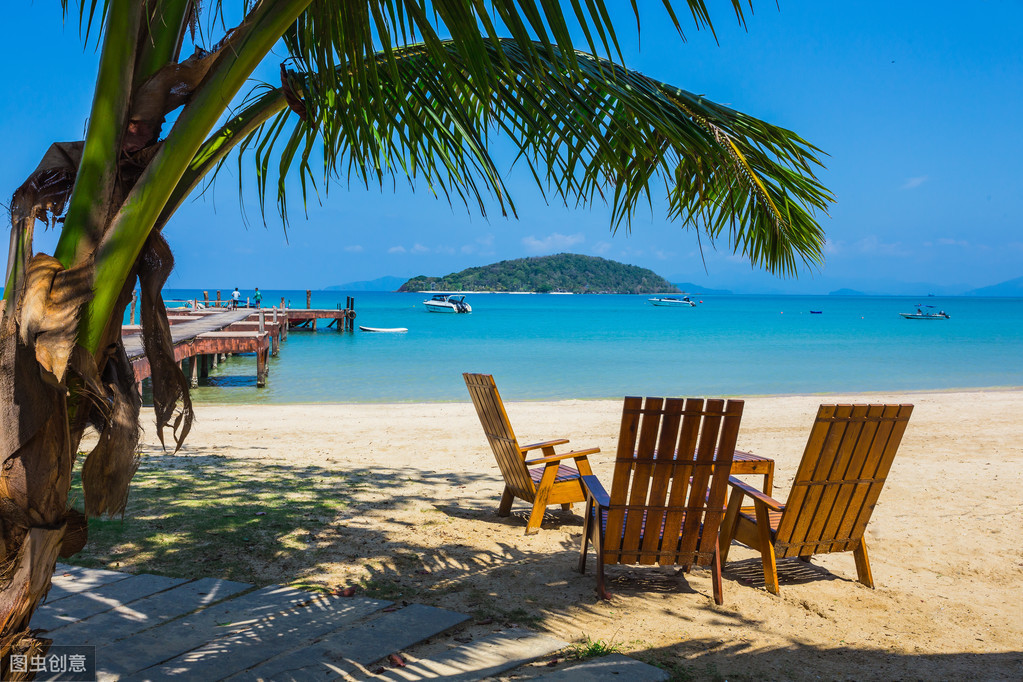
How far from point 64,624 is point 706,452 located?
287cm

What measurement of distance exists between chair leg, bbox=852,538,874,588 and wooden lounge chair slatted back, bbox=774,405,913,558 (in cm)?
5

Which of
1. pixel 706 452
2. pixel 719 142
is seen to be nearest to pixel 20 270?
pixel 719 142

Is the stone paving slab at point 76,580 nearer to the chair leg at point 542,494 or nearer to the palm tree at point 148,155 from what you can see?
the palm tree at point 148,155

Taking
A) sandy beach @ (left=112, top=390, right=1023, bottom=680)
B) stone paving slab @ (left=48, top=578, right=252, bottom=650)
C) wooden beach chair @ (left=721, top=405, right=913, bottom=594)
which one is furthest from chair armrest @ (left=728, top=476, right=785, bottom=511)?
stone paving slab @ (left=48, top=578, right=252, bottom=650)

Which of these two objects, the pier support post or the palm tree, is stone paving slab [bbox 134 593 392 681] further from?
the pier support post

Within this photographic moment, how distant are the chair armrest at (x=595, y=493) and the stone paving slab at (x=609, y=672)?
882 millimetres

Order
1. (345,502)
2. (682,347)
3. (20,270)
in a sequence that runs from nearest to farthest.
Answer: (20,270)
(345,502)
(682,347)

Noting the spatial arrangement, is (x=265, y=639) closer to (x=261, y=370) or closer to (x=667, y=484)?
(x=667, y=484)

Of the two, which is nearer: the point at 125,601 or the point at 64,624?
the point at 64,624

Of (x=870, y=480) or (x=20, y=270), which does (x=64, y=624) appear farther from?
(x=870, y=480)

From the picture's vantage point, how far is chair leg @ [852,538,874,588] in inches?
149

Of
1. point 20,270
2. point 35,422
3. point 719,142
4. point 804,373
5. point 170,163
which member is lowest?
point 804,373

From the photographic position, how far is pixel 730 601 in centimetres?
358

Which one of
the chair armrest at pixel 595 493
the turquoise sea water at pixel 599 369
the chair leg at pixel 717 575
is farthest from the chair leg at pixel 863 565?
the turquoise sea water at pixel 599 369
